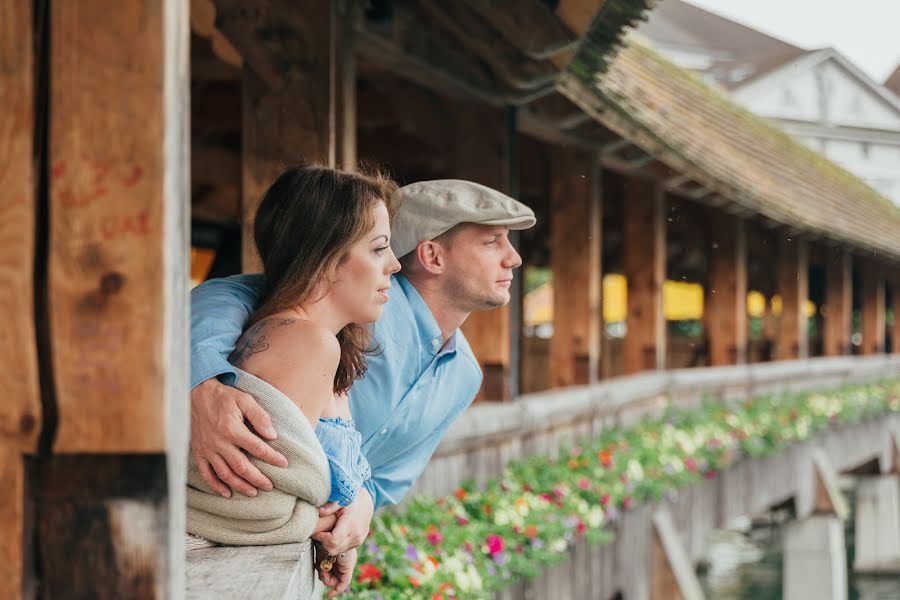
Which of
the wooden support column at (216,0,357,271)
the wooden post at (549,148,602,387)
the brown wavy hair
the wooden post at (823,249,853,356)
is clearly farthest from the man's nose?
the wooden post at (823,249,853,356)

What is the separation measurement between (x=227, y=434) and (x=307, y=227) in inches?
16.9

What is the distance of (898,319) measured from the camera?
20.8 metres

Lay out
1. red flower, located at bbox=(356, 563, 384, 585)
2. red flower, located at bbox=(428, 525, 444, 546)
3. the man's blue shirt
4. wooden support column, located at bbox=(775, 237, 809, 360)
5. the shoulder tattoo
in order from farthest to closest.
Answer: wooden support column, located at bbox=(775, 237, 809, 360), red flower, located at bbox=(428, 525, 444, 546), red flower, located at bbox=(356, 563, 384, 585), the man's blue shirt, the shoulder tattoo

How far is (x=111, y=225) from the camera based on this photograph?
4.76 ft

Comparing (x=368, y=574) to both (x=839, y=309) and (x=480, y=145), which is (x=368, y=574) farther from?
(x=839, y=309)

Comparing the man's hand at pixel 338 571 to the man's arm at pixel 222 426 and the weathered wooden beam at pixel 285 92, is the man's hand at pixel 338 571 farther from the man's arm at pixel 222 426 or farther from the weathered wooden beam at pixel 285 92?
the weathered wooden beam at pixel 285 92

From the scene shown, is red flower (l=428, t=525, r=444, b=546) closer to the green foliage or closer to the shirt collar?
the green foliage

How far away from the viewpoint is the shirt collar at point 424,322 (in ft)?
9.05

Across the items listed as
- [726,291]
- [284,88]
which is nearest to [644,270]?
[726,291]

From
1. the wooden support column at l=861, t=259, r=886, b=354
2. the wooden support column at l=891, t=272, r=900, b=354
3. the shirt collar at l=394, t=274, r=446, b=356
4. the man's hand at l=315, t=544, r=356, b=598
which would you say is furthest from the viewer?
the wooden support column at l=891, t=272, r=900, b=354

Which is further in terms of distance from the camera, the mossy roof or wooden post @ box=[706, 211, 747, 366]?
wooden post @ box=[706, 211, 747, 366]

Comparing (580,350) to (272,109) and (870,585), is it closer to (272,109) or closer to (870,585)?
(272,109)

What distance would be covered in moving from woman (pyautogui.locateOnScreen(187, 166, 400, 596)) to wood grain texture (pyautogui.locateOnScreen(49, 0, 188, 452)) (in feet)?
1.99

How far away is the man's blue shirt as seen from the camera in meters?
2.65
